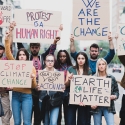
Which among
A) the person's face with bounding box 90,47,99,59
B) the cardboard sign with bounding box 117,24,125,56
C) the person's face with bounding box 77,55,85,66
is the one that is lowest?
the person's face with bounding box 77,55,85,66

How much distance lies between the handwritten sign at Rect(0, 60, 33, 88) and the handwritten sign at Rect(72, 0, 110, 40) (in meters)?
1.16

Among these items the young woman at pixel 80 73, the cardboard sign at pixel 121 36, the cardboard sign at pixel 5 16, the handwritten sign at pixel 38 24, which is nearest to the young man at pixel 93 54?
the cardboard sign at pixel 121 36

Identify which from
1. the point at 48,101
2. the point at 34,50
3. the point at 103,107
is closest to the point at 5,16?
the point at 34,50

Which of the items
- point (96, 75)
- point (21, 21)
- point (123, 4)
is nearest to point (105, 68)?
point (96, 75)

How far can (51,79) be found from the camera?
581cm

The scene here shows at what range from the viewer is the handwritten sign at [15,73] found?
18.8 feet

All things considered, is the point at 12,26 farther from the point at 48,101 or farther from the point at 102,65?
the point at 102,65

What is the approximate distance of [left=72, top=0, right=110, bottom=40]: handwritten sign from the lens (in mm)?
6266

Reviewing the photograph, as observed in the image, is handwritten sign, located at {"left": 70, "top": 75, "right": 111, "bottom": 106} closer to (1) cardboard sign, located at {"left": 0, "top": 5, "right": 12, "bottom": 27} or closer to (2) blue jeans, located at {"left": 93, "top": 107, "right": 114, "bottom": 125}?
(2) blue jeans, located at {"left": 93, "top": 107, "right": 114, "bottom": 125}

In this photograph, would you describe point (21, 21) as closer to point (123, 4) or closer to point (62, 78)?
point (62, 78)

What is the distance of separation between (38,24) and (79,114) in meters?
1.86

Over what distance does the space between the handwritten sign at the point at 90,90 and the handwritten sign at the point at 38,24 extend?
107cm

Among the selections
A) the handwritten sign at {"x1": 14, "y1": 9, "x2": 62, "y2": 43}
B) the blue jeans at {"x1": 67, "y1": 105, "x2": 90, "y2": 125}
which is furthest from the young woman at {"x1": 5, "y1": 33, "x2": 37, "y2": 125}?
the blue jeans at {"x1": 67, "y1": 105, "x2": 90, "y2": 125}

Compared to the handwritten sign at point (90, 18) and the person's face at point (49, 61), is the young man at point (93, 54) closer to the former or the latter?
the handwritten sign at point (90, 18)
